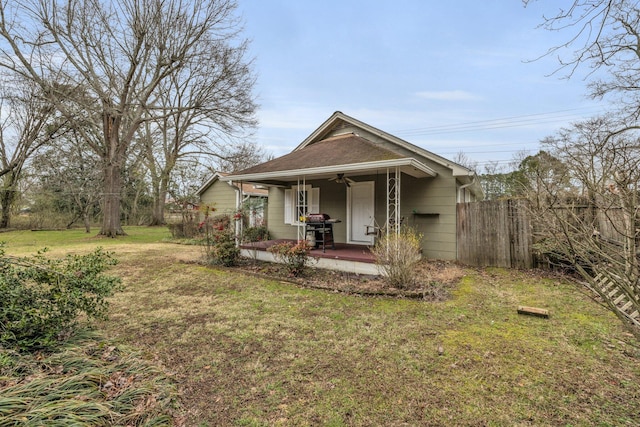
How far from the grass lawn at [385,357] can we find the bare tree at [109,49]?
486 inches

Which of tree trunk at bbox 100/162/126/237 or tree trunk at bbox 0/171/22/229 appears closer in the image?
tree trunk at bbox 100/162/126/237

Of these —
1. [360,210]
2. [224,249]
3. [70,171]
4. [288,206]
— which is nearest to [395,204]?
[360,210]

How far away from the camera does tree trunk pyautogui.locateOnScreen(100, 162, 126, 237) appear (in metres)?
14.5

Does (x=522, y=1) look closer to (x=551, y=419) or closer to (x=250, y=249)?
(x=551, y=419)

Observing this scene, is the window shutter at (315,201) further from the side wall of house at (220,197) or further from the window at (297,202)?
the side wall of house at (220,197)

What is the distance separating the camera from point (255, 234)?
1127 centimetres

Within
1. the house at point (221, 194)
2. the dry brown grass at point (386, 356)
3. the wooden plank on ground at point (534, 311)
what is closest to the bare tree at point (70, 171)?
the house at point (221, 194)

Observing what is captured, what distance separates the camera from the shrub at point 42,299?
2.77 metres

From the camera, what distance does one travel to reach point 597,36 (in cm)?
275

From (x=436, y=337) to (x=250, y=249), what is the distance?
646cm

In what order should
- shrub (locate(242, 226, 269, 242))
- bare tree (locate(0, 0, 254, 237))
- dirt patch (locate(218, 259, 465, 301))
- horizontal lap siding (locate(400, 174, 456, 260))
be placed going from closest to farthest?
dirt patch (locate(218, 259, 465, 301))
horizontal lap siding (locate(400, 174, 456, 260))
shrub (locate(242, 226, 269, 242))
bare tree (locate(0, 0, 254, 237))

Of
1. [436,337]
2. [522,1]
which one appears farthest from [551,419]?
[522,1]

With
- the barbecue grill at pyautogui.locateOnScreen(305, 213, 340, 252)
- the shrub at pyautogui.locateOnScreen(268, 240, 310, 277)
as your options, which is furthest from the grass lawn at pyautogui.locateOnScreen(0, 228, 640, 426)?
the barbecue grill at pyautogui.locateOnScreen(305, 213, 340, 252)

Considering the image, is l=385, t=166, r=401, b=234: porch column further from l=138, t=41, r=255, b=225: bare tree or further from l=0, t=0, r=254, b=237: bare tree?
l=0, t=0, r=254, b=237: bare tree
